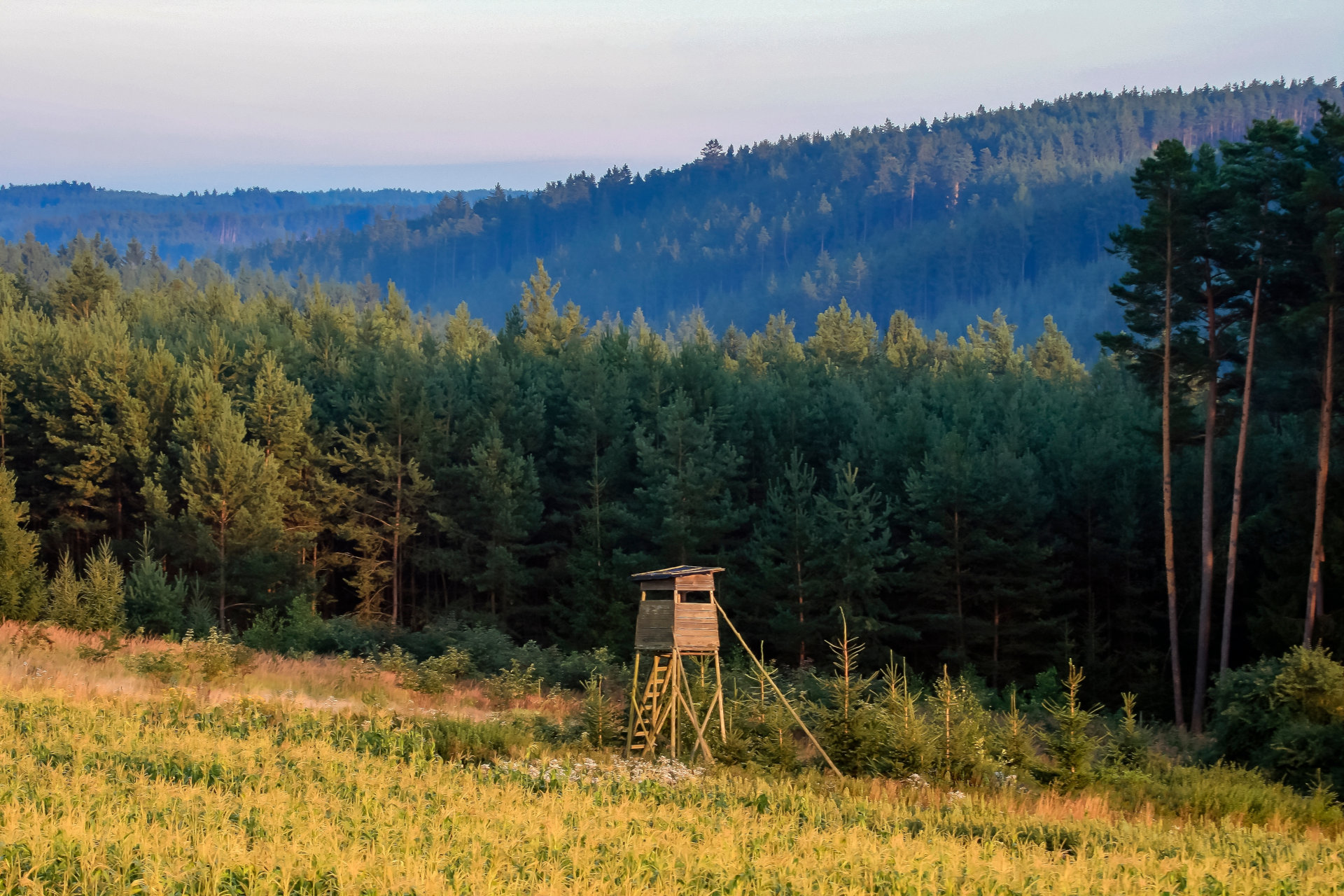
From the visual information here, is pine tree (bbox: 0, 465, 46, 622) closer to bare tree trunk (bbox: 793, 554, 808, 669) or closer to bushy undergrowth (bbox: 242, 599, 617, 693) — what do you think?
bushy undergrowth (bbox: 242, 599, 617, 693)

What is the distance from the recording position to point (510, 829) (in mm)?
10461

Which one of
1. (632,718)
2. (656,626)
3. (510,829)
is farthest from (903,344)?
(510,829)

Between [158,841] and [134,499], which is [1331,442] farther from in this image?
[134,499]

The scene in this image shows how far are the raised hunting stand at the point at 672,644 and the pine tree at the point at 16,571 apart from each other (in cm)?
2442

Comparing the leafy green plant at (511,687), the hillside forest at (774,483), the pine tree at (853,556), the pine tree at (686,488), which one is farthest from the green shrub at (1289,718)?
the pine tree at (686,488)

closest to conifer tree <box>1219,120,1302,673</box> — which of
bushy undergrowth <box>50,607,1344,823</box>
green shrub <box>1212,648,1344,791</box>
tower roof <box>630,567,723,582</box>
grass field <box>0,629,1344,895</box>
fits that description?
green shrub <box>1212,648,1344,791</box>

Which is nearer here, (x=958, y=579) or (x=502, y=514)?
(x=958, y=579)

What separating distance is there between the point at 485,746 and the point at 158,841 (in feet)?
27.2

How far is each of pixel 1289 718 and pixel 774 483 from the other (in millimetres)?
28233

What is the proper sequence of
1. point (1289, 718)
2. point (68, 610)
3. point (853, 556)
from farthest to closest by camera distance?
point (853, 556) → point (68, 610) → point (1289, 718)

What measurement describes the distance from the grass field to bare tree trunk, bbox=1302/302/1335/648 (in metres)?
14.0

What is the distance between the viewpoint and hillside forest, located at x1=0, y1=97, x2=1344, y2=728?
30969 millimetres

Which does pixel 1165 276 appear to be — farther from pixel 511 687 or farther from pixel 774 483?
pixel 511 687

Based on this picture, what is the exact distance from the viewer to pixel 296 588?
147 feet
